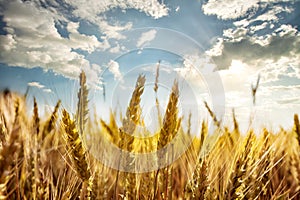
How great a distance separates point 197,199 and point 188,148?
717 millimetres

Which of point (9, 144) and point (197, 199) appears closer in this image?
point (9, 144)

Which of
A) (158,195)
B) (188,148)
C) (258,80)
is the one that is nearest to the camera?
(158,195)

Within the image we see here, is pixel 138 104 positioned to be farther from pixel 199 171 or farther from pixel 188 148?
pixel 188 148

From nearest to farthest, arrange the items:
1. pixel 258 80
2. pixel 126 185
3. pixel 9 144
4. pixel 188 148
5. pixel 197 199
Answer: pixel 9 144
pixel 197 199
pixel 126 185
pixel 188 148
pixel 258 80

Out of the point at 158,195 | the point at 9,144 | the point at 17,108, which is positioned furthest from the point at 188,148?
the point at 9,144

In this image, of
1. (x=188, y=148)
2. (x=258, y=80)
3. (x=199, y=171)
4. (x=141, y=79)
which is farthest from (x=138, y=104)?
(x=258, y=80)

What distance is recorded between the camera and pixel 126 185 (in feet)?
4.40

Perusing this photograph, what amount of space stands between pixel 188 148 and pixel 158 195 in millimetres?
537

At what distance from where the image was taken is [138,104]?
132cm

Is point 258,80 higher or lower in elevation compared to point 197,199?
higher

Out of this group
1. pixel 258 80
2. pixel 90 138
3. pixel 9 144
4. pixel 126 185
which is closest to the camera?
pixel 9 144

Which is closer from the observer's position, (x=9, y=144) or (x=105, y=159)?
(x=9, y=144)

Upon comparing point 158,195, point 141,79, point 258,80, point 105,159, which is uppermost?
point 258,80

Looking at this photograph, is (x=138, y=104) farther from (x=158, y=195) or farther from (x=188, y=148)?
(x=188, y=148)
